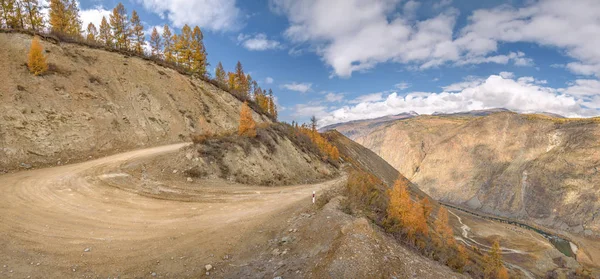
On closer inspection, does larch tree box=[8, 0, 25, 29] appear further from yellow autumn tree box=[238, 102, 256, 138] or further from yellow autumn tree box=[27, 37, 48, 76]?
yellow autumn tree box=[238, 102, 256, 138]

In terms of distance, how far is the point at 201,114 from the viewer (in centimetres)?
4056

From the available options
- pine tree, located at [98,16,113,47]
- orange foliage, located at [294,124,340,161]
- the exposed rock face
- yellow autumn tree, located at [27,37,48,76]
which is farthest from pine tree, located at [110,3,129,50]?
the exposed rock face

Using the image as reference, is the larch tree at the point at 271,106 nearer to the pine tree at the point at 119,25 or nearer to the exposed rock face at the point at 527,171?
the pine tree at the point at 119,25

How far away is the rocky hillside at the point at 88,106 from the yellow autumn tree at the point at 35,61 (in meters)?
0.56

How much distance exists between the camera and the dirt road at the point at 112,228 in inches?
319

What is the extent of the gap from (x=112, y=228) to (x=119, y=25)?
163ft

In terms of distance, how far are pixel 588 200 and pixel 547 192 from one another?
49.7 ft

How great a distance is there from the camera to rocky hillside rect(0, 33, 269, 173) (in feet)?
71.8

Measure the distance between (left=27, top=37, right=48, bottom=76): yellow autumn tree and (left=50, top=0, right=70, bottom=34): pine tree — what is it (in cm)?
1863

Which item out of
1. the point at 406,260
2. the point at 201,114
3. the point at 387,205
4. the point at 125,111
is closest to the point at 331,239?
the point at 406,260

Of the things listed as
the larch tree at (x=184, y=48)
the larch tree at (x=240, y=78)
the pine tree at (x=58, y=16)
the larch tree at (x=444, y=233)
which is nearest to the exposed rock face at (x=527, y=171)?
the larch tree at (x=444, y=233)

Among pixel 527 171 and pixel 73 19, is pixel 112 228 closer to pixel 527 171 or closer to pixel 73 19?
pixel 73 19

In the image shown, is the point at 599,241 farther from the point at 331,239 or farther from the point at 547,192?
the point at 331,239

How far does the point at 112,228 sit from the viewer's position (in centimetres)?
1084
